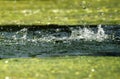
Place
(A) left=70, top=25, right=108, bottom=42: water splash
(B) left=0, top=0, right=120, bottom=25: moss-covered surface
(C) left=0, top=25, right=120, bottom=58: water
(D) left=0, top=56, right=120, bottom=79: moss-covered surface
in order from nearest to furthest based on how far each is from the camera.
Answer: (D) left=0, top=56, right=120, bottom=79: moss-covered surface → (C) left=0, top=25, right=120, bottom=58: water → (A) left=70, top=25, right=108, bottom=42: water splash → (B) left=0, top=0, right=120, bottom=25: moss-covered surface

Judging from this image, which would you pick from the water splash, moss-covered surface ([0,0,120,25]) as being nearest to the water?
the water splash

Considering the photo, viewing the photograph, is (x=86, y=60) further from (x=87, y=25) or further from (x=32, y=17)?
(x=32, y=17)

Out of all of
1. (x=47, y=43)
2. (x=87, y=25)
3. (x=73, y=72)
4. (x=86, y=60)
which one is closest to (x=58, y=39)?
(x=47, y=43)

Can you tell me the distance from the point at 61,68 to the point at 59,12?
287 inches

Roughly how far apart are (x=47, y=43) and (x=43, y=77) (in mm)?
3593

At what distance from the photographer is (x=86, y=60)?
35.9 ft

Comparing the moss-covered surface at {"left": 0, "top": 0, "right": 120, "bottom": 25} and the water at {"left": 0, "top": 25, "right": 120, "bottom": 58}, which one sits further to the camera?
the moss-covered surface at {"left": 0, "top": 0, "right": 120, "bottom": 25}

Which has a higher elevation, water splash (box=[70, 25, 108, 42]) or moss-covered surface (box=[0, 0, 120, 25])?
moss-covered surface (box=[0, 0, 120, 25])

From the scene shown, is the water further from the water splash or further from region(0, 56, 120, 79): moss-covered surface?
region(0, 56, 120, 79): moss-covered surface

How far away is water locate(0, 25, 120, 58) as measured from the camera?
1238 centimetres

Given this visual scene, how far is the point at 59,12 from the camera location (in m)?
17.3

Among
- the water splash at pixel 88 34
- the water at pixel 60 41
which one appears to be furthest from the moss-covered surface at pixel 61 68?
the water splash at pixel 88 34

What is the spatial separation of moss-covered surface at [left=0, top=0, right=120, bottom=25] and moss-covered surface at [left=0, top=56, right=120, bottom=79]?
4.75m

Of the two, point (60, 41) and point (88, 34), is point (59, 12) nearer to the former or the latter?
point (88, 34)
